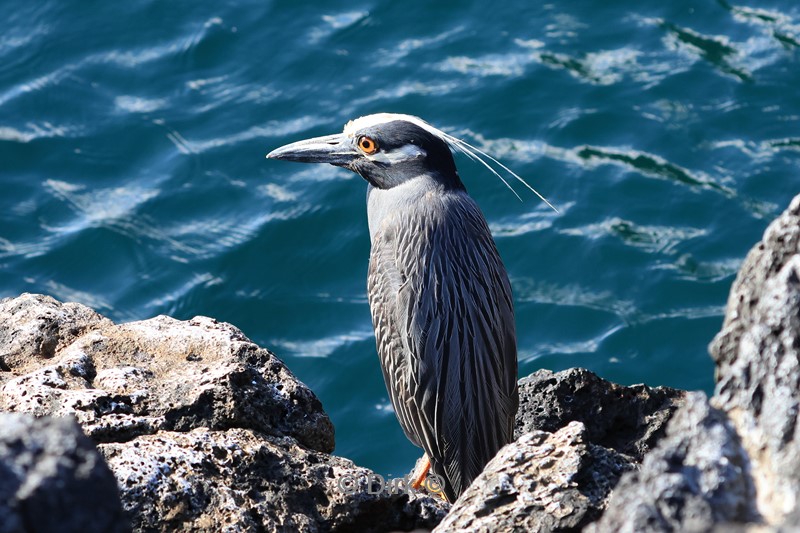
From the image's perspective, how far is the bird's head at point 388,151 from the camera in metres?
4.44

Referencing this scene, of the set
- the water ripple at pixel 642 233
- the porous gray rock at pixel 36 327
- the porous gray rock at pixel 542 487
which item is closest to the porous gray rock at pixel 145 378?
the porous gray rock at pixel 36 327

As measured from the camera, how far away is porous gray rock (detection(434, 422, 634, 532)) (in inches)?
96.5

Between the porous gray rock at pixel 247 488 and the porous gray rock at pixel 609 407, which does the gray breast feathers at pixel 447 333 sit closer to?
the porous gray rock at pixel 609 407

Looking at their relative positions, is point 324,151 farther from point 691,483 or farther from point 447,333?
point 691,483

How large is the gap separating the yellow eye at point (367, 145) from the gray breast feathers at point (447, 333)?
1.29 feet

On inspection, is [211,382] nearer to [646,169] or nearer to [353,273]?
[353,273]

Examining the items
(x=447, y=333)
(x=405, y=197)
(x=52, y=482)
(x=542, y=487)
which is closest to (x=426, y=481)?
(x=447, y=333)

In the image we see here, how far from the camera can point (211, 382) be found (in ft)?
9.84

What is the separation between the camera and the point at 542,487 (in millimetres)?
2543

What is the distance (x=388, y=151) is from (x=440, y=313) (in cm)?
89

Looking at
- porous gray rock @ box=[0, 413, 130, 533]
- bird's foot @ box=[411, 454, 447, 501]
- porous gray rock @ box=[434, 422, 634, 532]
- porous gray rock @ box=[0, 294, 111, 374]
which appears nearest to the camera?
porous gray rock @ box=[0, 413, 130, 533]

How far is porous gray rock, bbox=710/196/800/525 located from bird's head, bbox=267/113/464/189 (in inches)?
107

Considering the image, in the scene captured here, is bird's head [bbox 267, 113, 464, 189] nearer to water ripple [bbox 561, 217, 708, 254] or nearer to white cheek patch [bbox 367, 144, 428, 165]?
white cheek patch [bbox 367, 144, 428, 165]

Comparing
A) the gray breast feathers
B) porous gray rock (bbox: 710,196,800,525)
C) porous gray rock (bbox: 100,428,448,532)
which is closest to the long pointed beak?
the gray breast feathers
